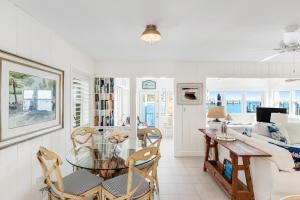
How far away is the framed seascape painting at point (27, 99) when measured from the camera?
78.5 inches

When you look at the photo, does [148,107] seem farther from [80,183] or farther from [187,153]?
[80,183]

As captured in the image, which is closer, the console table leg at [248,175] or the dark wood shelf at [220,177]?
the console table leg at [248,175]

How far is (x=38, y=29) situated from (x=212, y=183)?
139 inches

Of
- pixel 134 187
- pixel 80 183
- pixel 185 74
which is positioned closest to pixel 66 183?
pixel 80 183

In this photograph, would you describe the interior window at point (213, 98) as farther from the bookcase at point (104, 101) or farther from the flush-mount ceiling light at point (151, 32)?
the flush-mount ceiling light at point (151, 32)

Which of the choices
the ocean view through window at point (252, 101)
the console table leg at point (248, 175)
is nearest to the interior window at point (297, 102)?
the ocean view through window at point (252, 101)

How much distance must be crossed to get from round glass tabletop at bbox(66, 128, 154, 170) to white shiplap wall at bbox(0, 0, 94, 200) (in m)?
0.42

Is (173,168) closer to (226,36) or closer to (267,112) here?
(226,36)

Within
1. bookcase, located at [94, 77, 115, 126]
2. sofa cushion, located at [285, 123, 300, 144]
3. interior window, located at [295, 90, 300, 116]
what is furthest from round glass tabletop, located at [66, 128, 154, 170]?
interior window, located at [295, 90, 300, 116]

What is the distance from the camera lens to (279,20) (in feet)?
8.61

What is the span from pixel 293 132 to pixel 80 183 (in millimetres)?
4477

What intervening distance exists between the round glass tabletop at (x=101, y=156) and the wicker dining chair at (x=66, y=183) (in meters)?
0.14

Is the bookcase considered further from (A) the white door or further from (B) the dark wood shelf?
(A) the white door

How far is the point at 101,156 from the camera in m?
2.64
